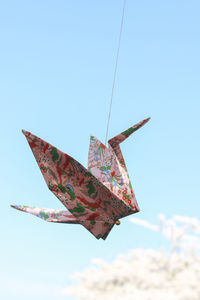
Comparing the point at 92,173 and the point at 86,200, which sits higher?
the point at 92,173

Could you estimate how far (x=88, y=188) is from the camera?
3852 mm

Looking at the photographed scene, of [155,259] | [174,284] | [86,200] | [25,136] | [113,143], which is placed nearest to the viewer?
[25,136]

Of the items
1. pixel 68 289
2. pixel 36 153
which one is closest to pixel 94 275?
pixel 68 289

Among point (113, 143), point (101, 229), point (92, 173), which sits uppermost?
point (113, 143)

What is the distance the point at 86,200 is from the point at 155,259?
10.7 ft

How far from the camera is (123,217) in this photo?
158 inches

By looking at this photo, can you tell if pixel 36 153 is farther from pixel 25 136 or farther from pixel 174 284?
pixel 174 284

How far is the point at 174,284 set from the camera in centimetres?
613

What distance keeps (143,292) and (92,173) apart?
9.75 feet

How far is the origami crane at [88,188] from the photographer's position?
3.74 m

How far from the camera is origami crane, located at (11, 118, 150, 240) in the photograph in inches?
147

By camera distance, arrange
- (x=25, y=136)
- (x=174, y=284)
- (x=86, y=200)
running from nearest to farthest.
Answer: (x=25, y=136) → (x=86, y=200) → (x=174, y=284)

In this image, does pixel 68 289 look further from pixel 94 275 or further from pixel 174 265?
pixel 174 265

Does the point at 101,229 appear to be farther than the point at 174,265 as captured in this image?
No
